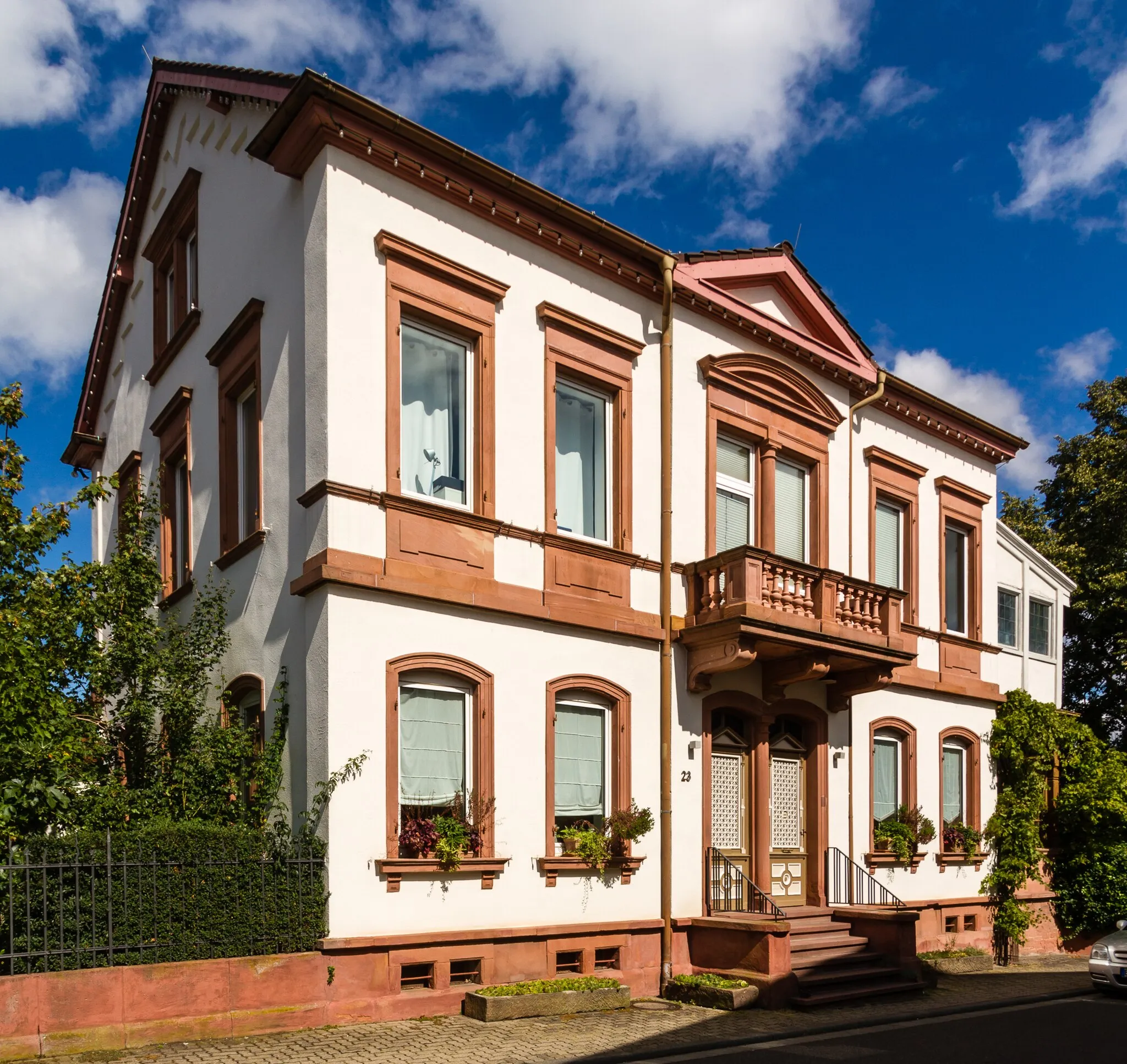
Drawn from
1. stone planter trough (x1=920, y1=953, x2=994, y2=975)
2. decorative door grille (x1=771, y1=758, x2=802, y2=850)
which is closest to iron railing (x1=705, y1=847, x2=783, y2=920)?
decorative door grille (x1=771, y1=758, x2=802, y2=850)

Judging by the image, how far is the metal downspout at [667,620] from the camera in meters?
14.1

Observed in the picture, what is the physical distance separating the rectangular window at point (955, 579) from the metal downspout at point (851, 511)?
3.10 meters

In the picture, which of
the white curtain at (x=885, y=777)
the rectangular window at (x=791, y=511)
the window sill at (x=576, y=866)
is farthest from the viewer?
the white curtain at (x=885, y=777)

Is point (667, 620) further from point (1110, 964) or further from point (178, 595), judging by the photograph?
point (1110, 964)

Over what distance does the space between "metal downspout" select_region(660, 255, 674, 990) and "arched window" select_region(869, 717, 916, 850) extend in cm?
495

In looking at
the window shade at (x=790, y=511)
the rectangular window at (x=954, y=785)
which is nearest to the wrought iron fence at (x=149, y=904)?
the window shade at (x=790, y=511)

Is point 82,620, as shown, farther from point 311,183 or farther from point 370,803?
point 311,183

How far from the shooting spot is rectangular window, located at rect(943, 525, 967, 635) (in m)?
20.7

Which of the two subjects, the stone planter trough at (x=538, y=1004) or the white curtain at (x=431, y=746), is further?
the white curtain at (x=431, y=746)

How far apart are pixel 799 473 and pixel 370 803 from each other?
29.9 ft

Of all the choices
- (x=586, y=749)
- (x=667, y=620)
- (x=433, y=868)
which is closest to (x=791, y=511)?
(x=667, y=620)

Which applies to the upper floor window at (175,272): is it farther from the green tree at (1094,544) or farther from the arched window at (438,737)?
the green tree at (1094,544)

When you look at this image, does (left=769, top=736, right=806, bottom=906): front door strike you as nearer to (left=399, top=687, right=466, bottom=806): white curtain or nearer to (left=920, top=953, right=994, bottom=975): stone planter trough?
(left=920, top=953, right=994, bottom=975): stone planter trough

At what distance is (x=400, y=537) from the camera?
40.5 feet
